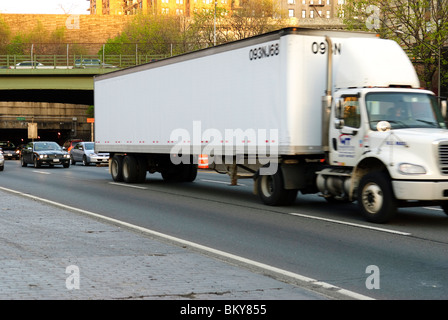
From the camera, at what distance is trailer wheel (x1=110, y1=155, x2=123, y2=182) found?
22.9 meters

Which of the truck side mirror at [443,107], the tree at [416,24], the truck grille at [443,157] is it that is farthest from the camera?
the tree at [416,24]

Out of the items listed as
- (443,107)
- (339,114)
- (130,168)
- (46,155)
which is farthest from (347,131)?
(46,155)

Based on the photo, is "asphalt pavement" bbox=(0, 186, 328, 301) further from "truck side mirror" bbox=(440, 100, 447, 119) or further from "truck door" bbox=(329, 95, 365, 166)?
"truck side mirror" bbox=(440, 100, 447, 119)

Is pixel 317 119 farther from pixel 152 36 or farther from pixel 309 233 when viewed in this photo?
pixel 152 36

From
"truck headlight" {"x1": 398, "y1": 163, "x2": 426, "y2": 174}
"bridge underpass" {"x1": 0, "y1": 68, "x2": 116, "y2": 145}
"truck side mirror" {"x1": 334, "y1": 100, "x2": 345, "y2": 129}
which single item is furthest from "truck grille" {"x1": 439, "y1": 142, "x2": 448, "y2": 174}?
"bridge underpass" {"x1": 0, "y1": 68, "x2": 116, "y2": 145}

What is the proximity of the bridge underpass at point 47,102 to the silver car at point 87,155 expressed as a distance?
13006 millimetres

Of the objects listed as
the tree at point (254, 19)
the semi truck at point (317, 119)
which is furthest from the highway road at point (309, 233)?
the tree at point (254, 19)

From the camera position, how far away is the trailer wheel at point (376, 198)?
11.6 meters

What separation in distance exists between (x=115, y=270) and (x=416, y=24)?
37.8 m

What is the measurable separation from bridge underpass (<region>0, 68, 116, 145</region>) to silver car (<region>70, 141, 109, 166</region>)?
13.0 metres

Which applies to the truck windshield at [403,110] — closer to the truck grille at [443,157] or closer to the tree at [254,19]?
the truck grille at [443,157]

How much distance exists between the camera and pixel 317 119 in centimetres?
1405

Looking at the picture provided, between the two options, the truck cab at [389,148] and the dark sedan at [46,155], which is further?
the dark sedan at [46,155]
